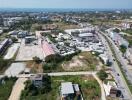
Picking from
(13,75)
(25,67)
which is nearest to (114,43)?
(25,67)

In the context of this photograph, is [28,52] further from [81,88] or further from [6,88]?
[81,88]

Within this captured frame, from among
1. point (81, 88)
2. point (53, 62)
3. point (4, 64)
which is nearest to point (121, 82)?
point (81, 88)

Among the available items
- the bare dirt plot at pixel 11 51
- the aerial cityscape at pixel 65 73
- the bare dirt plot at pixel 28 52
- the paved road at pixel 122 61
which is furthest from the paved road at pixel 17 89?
the paved road at pixel 122 61

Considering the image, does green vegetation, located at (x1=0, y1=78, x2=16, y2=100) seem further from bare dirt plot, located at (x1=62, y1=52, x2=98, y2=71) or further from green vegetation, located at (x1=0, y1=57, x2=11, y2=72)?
bare dirt plot, located at (x1=62, y1=52, x2=98, y2=71)

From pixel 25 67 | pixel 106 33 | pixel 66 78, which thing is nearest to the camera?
pixel 66 78

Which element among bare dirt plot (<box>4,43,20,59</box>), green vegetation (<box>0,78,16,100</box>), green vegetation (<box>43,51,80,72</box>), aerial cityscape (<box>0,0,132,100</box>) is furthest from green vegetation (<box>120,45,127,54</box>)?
green vegetation (<box>0,78,16,100</box>)

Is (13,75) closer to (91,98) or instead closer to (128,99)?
(91,98)
